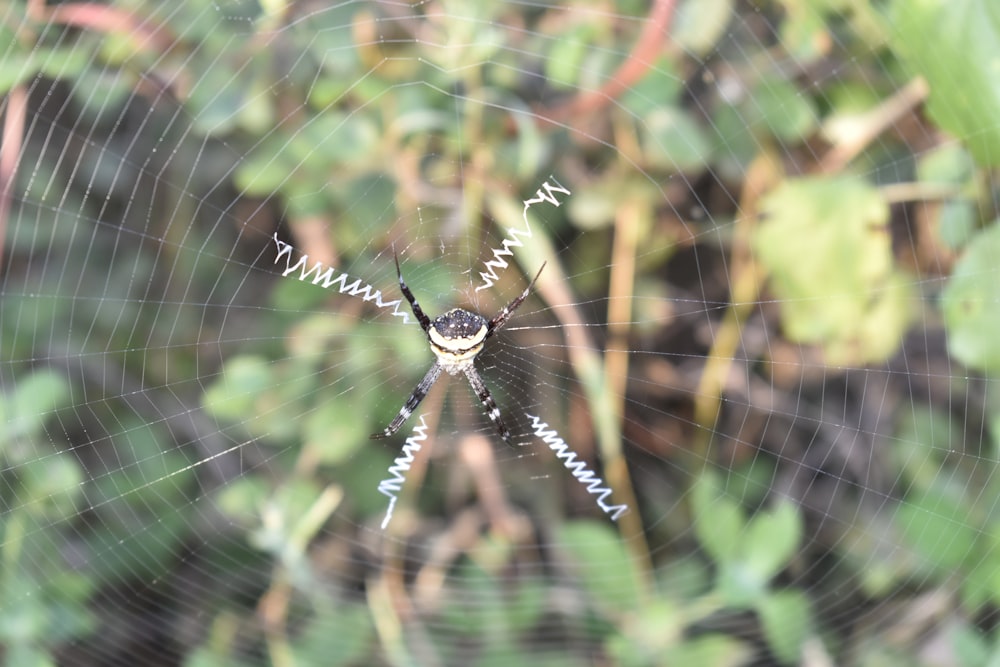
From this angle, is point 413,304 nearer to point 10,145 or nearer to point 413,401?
point 413,401

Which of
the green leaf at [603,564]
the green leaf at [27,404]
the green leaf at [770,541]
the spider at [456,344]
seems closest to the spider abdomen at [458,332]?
the spider at [456,344]

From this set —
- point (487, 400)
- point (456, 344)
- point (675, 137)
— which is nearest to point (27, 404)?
point (456, 344)

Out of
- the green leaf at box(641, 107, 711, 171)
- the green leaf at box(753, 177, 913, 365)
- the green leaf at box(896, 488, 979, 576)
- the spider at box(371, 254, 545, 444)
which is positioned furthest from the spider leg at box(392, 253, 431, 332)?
the green leaf at box(896, 488, 979, 576)

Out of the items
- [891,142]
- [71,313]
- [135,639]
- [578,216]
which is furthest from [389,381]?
[891,142]

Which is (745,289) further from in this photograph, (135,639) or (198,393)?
(135,639)

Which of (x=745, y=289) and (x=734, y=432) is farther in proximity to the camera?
(x=734, y=432)

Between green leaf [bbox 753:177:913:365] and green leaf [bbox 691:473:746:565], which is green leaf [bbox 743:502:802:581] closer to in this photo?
green leaf [bbox 691:473:746:565]

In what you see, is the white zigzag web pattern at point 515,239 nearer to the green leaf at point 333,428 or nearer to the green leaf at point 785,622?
the green leaf at point 333,428
